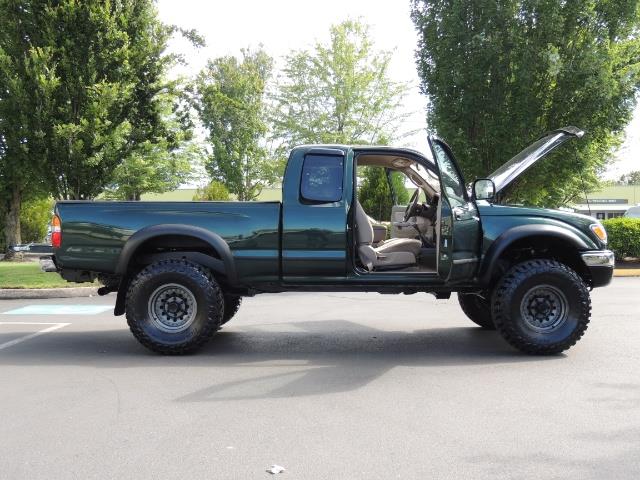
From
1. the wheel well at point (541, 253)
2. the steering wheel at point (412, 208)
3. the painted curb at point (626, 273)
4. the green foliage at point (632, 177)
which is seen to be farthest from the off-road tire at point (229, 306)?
the green foliage at point (632, 177)

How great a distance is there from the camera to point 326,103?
31.7m

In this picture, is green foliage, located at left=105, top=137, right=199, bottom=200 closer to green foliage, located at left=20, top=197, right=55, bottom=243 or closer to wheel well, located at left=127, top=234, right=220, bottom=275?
green foliage, located at left=20, top=197, right=55, bottom=243

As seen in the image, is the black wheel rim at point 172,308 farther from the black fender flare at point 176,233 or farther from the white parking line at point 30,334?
the white parking line at point 30,334

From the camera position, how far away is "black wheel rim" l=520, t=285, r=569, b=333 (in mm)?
6297

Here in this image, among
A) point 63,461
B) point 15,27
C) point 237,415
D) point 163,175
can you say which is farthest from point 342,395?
point 163,175

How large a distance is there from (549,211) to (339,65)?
2562 cm

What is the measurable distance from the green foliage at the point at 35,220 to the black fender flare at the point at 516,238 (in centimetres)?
2541

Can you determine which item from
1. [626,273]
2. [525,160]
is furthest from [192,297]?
[626,273]

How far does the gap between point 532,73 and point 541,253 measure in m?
9.09

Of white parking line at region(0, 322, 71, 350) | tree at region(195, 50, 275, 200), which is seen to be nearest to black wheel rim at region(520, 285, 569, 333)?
white parking line at region(0, 322, 71, 350)

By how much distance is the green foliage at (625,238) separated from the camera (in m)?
16.8

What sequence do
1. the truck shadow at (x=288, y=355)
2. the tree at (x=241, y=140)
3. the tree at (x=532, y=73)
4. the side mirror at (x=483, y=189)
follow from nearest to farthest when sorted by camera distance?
the truck shadow at (x=288, y=355), the side mirror at (x=483, y=189), the tree at (x=532, y=73), the tree at (x=241, y=140)

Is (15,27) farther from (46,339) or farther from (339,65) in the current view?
(339,65)

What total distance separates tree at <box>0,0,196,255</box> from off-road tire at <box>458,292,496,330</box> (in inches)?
367
